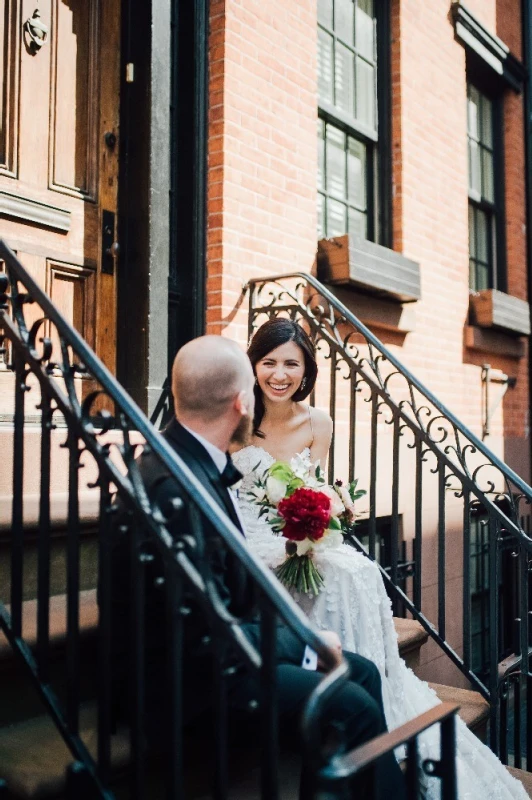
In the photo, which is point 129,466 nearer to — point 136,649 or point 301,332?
point 136,649

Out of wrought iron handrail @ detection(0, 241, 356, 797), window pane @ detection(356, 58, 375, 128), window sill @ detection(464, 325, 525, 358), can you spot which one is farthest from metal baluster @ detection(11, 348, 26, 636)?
window sill @ detection(464, 325, 525, 358)

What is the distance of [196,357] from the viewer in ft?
7.50

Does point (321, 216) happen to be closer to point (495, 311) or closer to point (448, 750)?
point (495, 311)

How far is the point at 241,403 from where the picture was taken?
2346 mm

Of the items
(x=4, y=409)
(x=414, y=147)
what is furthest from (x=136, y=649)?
(x=414, y=147)

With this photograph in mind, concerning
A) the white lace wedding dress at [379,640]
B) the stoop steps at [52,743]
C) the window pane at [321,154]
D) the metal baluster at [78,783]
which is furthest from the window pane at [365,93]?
the metal baluster at [78,783]

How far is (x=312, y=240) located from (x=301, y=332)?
131cm

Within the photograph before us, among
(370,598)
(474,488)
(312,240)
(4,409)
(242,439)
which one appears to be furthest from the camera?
(312,240)

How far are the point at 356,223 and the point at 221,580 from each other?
433cm

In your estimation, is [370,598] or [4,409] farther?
[4,409]

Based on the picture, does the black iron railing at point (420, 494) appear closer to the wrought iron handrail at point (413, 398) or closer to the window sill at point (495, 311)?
the wrought iron handrail at point (413, 398)

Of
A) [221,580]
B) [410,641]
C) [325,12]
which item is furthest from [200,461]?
[325,12]

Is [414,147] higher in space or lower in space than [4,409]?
higher

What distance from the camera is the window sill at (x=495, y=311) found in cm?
688
